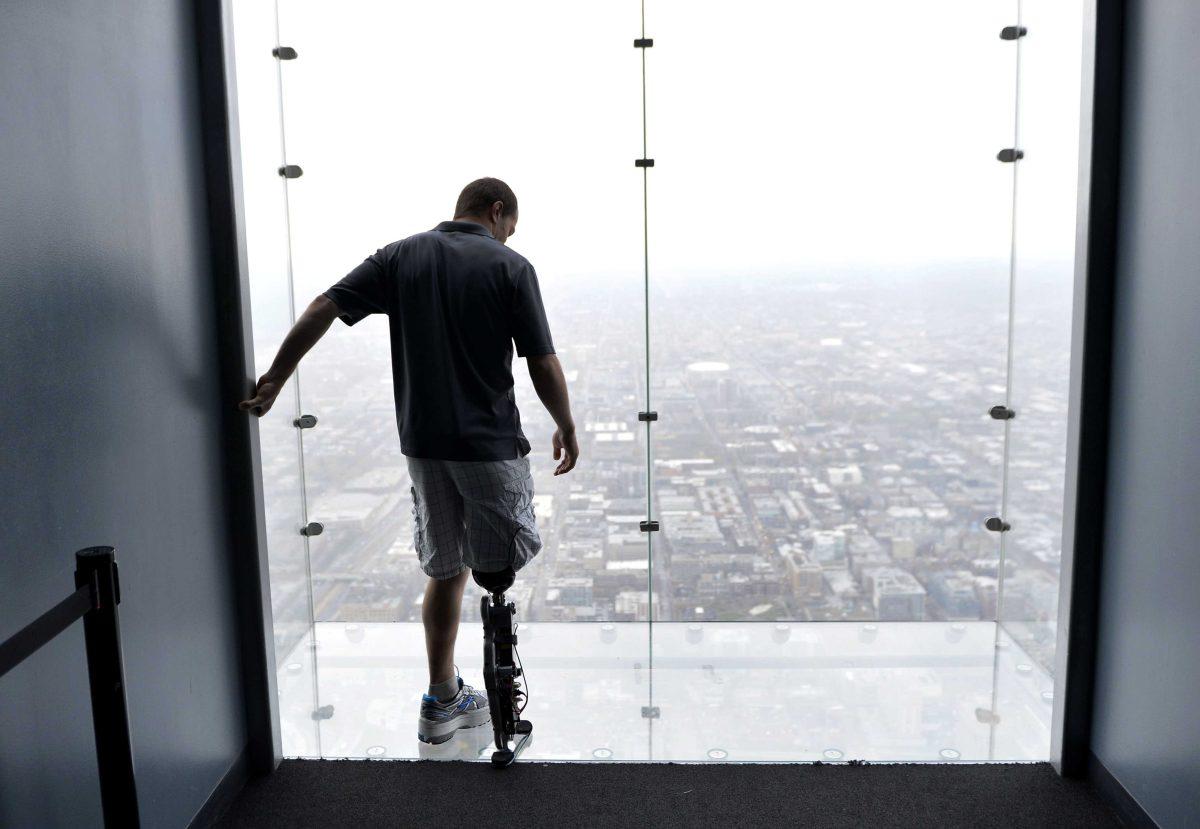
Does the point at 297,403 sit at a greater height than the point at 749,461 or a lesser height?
greater

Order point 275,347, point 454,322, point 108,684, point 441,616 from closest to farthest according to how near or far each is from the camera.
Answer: point 108,684 → point 454,322 → point 441,616 → point 275,347

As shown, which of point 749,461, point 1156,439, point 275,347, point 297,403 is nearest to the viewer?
point 1156,439

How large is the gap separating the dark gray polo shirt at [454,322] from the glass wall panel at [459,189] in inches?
18.6

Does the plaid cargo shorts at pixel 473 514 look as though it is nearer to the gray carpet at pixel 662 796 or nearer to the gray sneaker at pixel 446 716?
the gray sneaker at pixel 446 716

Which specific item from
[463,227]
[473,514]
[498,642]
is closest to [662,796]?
[498,642]

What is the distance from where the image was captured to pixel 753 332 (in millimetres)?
2869

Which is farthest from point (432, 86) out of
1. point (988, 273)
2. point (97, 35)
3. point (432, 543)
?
point (988, 273)

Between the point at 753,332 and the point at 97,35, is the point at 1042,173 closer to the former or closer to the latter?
the point at 753,332

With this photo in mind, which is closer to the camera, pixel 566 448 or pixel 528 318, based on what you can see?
pixel 528 318

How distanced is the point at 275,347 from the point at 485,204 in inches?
29.4

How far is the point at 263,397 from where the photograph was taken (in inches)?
93.7

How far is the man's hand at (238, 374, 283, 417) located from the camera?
238 centimetres

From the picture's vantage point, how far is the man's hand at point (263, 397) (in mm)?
2381

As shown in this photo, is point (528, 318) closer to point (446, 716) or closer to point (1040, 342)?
point (446, 716)
